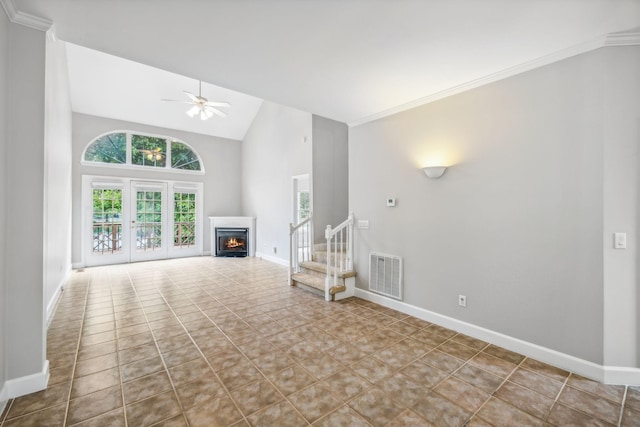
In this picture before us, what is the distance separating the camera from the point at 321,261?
5.11m

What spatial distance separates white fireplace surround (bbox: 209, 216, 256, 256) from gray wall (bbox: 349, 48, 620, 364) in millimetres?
5040

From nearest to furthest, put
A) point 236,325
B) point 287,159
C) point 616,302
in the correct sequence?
point 616,302, point 236,325, point 287,159

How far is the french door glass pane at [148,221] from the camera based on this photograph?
7.05 m

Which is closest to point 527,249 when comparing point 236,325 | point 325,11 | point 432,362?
point 432,362

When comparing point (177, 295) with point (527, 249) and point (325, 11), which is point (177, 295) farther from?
point (527, 249)

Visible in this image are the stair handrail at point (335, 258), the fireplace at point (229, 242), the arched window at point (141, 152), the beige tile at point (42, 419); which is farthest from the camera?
the fireplace at point (229, 242)

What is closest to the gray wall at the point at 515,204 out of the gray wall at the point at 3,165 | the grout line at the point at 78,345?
the grout line at the point at 78,345

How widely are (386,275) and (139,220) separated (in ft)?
21.1

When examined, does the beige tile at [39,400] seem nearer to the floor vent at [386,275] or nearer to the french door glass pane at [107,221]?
the floor vent at [386,275]

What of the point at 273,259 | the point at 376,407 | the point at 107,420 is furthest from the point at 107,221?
the point at 376,407

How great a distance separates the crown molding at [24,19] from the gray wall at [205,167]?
17.5 ft

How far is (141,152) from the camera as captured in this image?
7137 mm

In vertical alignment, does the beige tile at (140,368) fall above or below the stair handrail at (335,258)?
below

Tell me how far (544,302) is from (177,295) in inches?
186
